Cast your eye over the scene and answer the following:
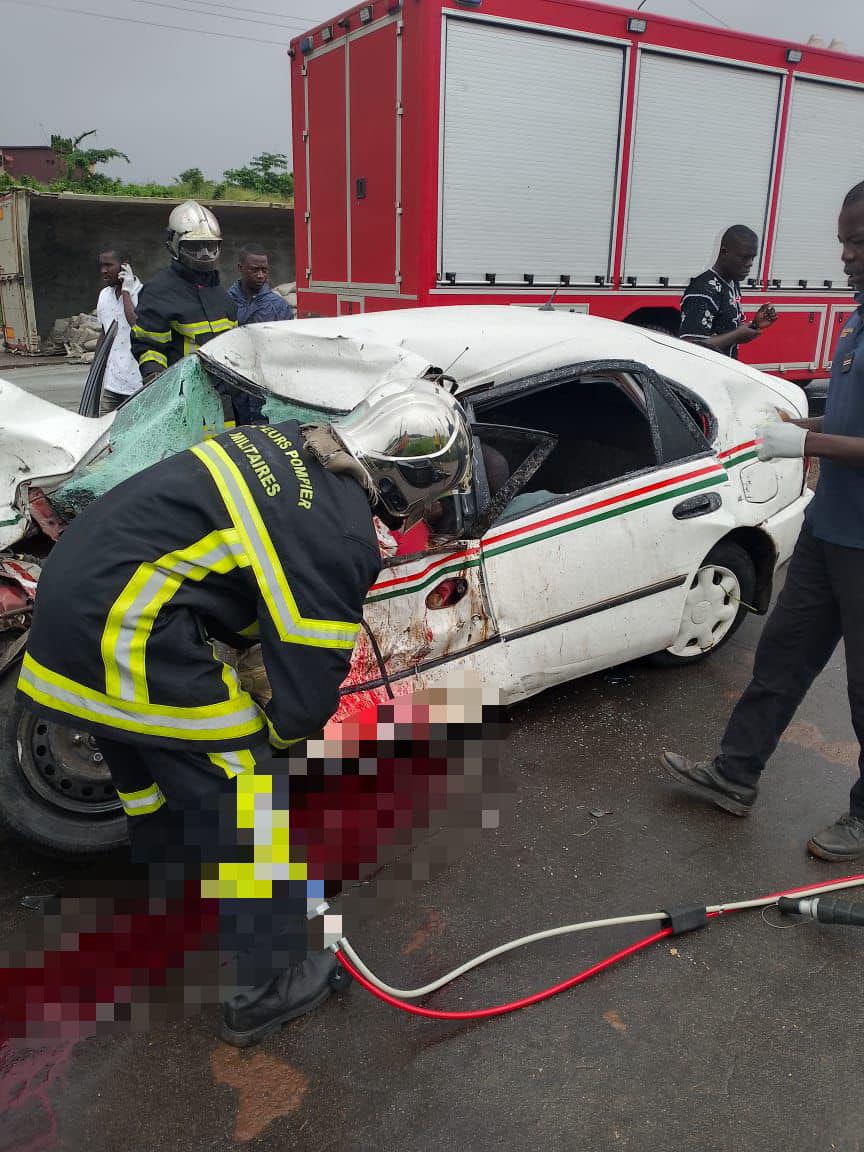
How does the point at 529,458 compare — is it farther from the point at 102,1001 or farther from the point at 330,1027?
the point at 102,1001

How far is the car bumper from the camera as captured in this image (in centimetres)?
412

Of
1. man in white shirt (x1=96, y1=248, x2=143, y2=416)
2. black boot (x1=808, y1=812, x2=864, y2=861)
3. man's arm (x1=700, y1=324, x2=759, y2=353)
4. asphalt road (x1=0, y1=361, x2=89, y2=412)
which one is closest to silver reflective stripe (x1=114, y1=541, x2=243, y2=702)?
black boot (x1=808, y1=812, x2=864, y2=861)

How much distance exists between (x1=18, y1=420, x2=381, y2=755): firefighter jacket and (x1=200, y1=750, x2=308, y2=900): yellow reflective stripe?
0.08 metres

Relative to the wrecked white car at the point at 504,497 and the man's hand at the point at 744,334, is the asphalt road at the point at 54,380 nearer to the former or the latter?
the man's hand at the point at 744,334

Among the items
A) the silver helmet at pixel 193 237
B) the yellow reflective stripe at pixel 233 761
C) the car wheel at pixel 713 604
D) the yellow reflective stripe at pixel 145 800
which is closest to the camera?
the yellow reflective stripe at pixel 233 761

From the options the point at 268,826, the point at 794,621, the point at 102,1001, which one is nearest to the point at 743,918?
the point at 794,621

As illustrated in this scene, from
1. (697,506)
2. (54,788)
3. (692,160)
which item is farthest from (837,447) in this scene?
(692,160)

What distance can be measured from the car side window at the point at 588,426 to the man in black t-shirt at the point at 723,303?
1.69 m

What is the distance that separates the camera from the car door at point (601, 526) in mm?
3381

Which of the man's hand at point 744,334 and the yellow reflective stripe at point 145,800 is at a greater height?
the man's hand at point 744,334

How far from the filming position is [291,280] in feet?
69.3

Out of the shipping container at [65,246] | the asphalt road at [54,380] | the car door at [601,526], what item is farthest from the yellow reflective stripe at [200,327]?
the shipping container at [65,246]

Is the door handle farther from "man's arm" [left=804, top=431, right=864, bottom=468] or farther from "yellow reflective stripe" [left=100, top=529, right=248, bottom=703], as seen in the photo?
"yellow reflective stripe" [left=100, top=529, right=248, bottom=703]

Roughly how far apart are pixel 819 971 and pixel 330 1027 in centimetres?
136
